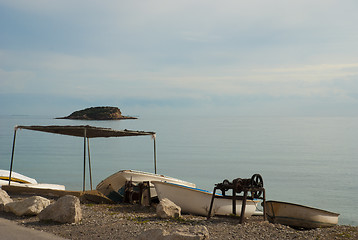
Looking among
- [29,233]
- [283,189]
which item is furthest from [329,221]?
[283,189]

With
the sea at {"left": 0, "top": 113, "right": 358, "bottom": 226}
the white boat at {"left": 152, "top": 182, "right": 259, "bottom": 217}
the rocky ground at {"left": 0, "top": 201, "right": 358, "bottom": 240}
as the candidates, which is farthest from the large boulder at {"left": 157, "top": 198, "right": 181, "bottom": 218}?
the sea at {"left": 0, "top": 113, "right": 358, "bottom": 226}

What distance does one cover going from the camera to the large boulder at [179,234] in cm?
740

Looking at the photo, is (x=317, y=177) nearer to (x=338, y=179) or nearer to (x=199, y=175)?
(x=338, y=179)

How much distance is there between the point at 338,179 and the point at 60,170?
72.8ft

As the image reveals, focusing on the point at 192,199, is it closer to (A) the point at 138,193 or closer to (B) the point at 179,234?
(A) the point at 138,193

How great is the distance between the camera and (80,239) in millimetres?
8227

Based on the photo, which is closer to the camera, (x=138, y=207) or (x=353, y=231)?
(x=353, y=231)

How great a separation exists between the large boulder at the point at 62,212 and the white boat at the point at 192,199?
3408 mm

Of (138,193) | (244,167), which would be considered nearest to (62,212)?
(138,193)

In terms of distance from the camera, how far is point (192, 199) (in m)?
12.3

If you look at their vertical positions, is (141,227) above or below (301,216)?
above

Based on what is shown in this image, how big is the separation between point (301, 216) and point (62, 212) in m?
6.50

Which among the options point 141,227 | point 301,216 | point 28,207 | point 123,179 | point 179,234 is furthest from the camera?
point 123,179

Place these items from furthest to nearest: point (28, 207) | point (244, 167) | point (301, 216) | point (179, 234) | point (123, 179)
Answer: point (244, 167), point (123, 179), point (301, 216), point (28, 207), point (179, 234)
